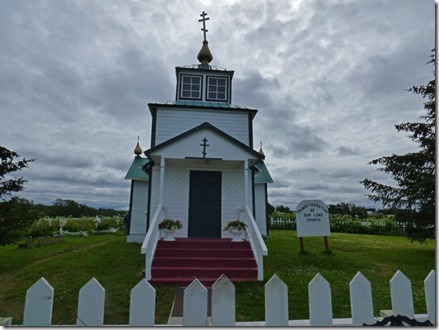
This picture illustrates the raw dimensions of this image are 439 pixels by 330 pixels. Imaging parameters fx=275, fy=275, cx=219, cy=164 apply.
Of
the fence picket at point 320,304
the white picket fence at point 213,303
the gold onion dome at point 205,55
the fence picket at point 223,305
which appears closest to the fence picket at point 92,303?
the white picket fence at point 213,303

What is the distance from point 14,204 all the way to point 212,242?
7123mm

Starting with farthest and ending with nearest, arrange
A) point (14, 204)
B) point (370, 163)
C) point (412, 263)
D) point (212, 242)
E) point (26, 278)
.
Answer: point (370, 163)
point (14, 204)
point (412, 263)
point (212, 242)
point (26, 278)

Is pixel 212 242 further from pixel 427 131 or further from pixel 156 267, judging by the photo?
pixel 427 131

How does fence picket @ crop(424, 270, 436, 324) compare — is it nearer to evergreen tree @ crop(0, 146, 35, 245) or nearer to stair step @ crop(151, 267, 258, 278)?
stair step @ crop(151, 267, 258, 278)

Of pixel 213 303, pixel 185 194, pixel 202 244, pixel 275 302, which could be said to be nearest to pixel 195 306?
pixel 213 303

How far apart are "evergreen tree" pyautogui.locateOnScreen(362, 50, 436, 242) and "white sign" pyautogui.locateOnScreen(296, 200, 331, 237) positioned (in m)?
2.59

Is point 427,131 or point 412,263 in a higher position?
point 427,131

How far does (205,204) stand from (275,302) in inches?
311

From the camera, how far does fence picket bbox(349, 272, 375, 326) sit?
222 centimetres

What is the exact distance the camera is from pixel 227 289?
206 centimetres

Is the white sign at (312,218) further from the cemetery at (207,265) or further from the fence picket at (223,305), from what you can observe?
the fence picket at (223,305)

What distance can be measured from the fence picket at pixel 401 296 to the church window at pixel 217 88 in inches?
423

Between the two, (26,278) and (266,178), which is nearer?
(26,278)

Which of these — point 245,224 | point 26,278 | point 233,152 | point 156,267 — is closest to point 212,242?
point 245,224
